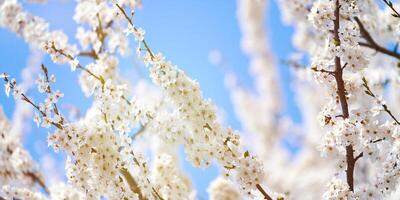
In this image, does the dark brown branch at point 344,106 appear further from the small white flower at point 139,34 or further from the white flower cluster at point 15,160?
the white flower cluster at point 15,160

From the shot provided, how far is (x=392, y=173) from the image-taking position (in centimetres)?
355

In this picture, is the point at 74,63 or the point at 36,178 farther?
the point at 36,178

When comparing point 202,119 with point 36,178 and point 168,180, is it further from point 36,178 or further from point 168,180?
point 36,178

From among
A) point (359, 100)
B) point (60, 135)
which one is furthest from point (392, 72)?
point (60, 135)

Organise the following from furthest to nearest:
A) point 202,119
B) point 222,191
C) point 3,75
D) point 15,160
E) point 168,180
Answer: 1. point 222,191
2. point 15,160
3. point 168,180
4. point 202,119
5. point 3,75

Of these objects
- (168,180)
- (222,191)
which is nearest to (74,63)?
(168,180)

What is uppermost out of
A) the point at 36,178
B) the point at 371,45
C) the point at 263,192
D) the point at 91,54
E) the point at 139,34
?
the point at 91,54

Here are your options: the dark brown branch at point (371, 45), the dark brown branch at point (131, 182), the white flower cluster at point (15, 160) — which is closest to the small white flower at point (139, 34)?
the dark brown branch at point (131, 182)

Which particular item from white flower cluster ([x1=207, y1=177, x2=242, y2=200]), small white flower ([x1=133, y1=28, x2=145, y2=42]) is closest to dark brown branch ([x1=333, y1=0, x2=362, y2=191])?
small white flower ([x1=133, y1=28, x2=145, y2=42])

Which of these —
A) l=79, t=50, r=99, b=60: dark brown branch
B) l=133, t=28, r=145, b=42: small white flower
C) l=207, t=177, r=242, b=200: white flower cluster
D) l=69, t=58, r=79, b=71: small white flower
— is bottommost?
l=133, t=28, r=145, b=42: small white flower

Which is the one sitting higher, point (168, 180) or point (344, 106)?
point (168, 180)

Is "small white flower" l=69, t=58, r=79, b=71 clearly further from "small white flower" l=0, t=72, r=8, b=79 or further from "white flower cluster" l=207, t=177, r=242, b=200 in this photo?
"white flower cluster" l=207, t=177, r=242, b=200

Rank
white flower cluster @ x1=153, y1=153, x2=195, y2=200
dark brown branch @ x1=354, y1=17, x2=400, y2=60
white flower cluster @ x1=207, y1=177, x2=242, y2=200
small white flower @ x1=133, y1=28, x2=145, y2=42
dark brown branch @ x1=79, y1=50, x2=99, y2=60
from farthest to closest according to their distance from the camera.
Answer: dark brown branch @ x1=79, y1=50, x2=99, y2=60 < white flower cluster @ x1=207, y1=177, x2=242, y2=200 < dark brown branch @ x1=354, y1=17, x2=400, y2=60 < white flower cluster @ x1=153, y1=153, x2=195, y2=200 < small white flower @ x1=133, y1=28, x2=145, y2=42

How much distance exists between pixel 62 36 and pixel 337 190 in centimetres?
328
